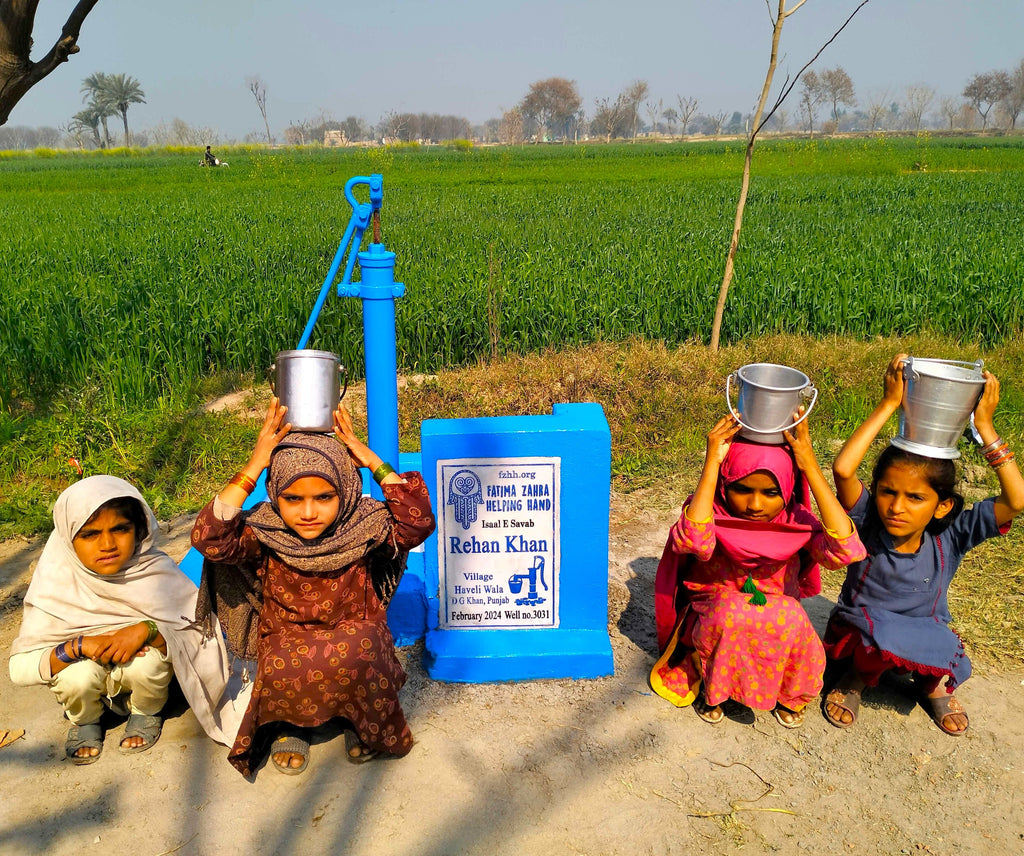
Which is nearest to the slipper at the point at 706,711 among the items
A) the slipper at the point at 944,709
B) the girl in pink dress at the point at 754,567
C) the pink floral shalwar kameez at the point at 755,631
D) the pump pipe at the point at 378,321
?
the girl in pink dress at the point at 754,567

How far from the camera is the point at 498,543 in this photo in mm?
3260

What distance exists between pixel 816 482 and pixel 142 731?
98.3 inches

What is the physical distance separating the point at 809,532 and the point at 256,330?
5460 millimetres

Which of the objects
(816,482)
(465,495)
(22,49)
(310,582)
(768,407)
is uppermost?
(22,49)

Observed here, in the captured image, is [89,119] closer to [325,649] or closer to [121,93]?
[121,93]

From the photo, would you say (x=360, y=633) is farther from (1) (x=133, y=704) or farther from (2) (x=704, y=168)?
(2) (x=704, y=168)

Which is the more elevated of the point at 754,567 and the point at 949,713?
the point at 754,567

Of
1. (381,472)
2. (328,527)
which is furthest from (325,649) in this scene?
(381,472)

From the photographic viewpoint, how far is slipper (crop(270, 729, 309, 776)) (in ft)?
9.18

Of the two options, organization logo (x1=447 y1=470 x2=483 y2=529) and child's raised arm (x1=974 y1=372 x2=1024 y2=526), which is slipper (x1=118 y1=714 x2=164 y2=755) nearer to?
organization logo (x1=447 y1=470 x2=483 y2=529)

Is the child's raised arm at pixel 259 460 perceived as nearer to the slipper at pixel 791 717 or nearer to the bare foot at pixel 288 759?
the bare foot at pixel 288 759

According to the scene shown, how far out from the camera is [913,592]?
9.84ft

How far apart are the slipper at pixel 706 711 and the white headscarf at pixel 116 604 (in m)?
1.72

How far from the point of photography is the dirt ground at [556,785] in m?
2.53
